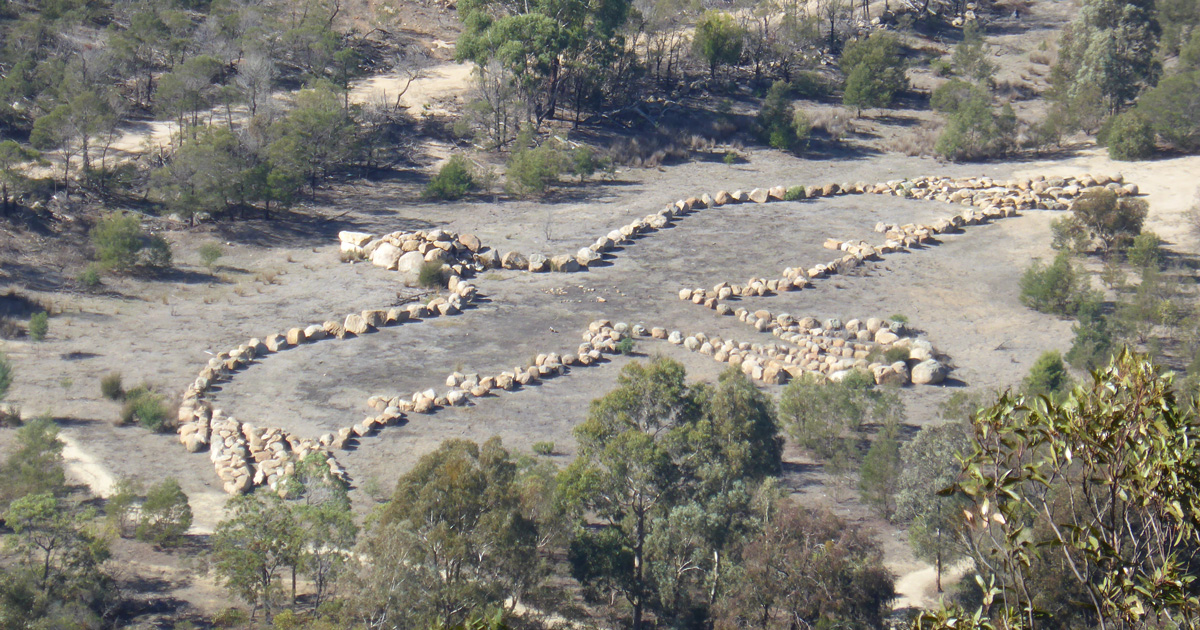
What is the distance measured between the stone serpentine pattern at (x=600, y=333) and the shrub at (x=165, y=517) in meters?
1.52

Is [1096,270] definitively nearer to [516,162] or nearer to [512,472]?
[516,162]

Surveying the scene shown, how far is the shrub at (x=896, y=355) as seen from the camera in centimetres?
2331

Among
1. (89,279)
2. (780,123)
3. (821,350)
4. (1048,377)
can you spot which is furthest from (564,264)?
(780,123)

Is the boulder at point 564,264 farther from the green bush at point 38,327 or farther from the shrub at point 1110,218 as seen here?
the shrub at point 1110,218

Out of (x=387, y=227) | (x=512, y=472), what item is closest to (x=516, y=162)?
(x=387, y=227)

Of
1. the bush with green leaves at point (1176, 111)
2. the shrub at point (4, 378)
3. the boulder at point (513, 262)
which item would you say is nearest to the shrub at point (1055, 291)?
the boulder at point (513, 262)

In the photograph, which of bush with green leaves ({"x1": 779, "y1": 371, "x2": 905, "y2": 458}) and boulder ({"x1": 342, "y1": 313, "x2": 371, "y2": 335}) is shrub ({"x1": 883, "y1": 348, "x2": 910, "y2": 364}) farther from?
boulder ({"x1": 342, "y1": 313, "x2": 371, "y2": 335})

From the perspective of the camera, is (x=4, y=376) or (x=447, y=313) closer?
(x=4, y=376)

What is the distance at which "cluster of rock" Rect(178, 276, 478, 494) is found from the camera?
1847 cm

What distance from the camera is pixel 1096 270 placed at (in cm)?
2966

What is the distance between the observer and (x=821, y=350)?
24594 millimetres

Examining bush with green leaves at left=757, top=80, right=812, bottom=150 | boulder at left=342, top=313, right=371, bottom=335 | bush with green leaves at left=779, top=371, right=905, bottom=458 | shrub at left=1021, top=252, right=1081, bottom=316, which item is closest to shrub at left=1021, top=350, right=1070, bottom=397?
bush with green leaves at left=779, top=371, right=905, bottom=458

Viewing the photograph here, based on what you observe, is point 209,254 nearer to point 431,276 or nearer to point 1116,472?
point 431,276

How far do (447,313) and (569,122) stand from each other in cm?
1874
